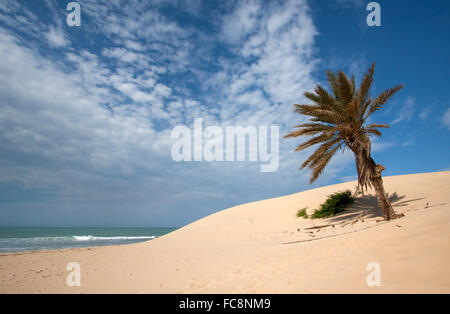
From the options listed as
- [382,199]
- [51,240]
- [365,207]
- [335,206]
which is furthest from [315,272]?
[51,240]

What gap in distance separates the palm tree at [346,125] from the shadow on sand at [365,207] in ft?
9.27

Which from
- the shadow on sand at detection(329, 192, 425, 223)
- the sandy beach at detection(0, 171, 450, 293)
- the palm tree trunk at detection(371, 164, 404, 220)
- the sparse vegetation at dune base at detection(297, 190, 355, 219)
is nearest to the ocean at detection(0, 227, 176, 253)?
the sandy beach at detection(0, 171, 450, 293)

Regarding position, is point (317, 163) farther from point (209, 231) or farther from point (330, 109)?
point (209, 231)

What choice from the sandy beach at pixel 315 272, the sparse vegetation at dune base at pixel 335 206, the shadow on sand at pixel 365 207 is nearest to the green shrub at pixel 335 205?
the sparse vegetation at dune base at pixel 335 206

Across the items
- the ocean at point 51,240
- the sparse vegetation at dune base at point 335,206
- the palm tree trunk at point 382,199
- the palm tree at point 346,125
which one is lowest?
the ocean at point 51,240

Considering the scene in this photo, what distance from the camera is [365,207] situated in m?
13.2

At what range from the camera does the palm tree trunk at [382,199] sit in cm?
884

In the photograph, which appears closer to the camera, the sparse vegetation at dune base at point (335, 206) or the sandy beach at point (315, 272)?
the sandy beach at point (315, 272)

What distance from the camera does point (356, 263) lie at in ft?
13.2

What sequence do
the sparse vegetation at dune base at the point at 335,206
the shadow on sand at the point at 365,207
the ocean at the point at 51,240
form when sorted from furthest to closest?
the ocean at the point at 51,240
the sparse vegetation at dune base at the point at 335,206
the shadow on sand at the point at 365,207

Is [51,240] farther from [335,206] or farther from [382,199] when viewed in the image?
[382,199]

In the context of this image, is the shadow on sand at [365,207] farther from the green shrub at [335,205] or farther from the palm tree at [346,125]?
the palm tree at [346,125]

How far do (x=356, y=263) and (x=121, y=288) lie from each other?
594 centimetres

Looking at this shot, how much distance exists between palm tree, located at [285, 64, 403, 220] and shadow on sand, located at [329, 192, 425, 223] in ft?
→ 9.27
